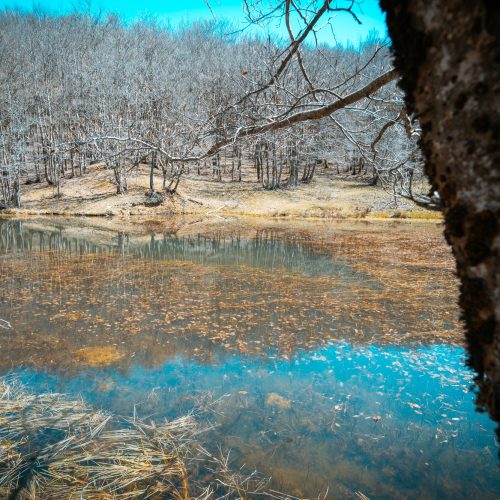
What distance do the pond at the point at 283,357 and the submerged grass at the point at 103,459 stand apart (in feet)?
0.84

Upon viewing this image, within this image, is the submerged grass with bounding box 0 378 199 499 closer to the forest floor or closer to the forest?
the forest

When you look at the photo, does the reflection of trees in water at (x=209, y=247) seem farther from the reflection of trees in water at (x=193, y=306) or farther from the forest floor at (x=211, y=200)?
the forest floor at (x=211, y=200)

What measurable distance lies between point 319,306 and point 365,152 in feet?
22.1

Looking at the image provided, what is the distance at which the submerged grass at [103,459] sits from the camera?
351cm

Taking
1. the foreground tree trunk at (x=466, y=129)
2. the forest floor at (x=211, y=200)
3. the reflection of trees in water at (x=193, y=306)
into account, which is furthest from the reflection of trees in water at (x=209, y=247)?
the foreground tree trunk at (x=466, y=129)

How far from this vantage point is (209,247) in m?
17.5

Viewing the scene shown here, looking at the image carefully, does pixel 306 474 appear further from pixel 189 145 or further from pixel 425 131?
pixel 425 131

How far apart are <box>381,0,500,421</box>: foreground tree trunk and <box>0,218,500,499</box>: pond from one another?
0.59m

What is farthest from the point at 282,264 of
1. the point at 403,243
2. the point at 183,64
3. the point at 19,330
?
the point at 183,64

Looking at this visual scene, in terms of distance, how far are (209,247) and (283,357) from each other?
11.3 meters

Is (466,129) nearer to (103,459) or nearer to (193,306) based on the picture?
(103,459)

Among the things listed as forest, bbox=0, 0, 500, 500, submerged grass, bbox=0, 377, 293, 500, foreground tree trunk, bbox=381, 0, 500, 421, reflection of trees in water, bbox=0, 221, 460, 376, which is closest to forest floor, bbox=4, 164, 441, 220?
forest, bbox=0, 0, 500, 500

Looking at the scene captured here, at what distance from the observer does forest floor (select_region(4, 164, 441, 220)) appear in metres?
31.0

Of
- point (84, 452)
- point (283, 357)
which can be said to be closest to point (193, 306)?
point (283, 357)
